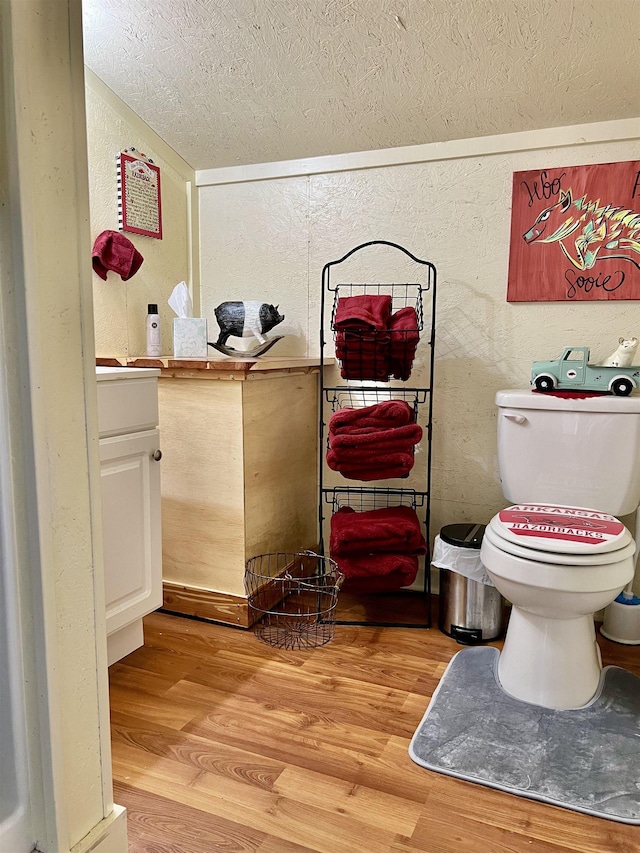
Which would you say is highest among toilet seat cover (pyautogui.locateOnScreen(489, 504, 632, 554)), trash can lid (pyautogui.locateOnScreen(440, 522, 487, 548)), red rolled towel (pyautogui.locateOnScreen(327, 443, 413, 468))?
red rolled towel (pyautogui.locateOnScreen(327, 443, 413, 468))

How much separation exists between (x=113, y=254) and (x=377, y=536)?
4.20 ft

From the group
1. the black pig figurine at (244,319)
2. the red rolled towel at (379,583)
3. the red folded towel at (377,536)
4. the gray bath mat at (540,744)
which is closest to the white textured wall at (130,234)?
the black pig figurine at (244,319)

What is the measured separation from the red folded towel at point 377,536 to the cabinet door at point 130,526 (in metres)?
0.57

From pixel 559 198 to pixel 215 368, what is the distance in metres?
1.21

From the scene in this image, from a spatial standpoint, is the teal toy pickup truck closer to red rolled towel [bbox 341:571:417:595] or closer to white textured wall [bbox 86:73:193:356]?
red rolled towel [bbox 341:571:417:595]

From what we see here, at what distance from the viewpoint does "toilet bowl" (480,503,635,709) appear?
5.09ft

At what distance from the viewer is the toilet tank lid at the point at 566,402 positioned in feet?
6.03

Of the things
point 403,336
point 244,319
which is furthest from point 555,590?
point 244,319

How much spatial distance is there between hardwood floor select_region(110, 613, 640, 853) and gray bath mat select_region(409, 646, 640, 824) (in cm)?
3

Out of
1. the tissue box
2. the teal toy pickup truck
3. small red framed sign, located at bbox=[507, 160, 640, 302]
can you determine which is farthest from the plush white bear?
the tissue box

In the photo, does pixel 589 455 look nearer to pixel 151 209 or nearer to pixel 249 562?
pixel 249 562

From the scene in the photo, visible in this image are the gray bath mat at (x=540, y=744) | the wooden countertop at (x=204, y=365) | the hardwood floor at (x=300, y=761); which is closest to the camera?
the hardwood floor at (x=300, y=761)

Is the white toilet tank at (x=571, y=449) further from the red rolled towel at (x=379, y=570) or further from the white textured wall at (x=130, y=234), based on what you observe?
the white textured wall at (x=130, y=234)

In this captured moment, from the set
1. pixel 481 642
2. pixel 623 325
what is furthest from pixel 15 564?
pixel 623 325
